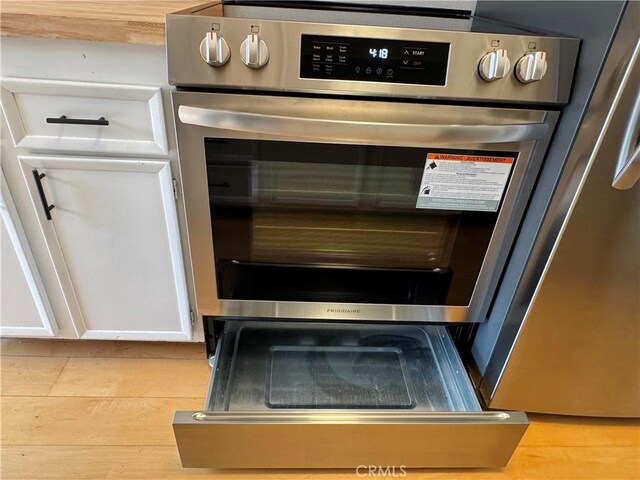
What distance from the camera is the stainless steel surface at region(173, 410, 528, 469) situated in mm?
878

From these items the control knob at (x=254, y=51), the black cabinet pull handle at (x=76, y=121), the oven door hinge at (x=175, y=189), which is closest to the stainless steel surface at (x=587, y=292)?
the control knob at (x=254, y=51)

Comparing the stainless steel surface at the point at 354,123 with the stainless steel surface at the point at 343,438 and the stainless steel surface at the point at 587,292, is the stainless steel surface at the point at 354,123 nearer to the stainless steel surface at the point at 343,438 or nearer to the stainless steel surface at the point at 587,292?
Answer: the stainless steel surface at the point at 587,292

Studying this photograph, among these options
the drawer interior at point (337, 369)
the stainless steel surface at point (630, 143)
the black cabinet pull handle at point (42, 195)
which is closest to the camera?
the stainless steel surface at point (630, 143)

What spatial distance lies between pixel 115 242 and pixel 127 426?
47 centimetres

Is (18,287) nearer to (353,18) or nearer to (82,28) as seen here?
(82,28)

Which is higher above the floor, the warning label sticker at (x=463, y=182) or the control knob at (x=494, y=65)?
the control knob at (x=494, y=65)

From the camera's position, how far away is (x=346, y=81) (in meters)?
0.77

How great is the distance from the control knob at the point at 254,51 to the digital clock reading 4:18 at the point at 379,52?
0.59 ft

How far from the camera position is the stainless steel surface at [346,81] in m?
0.73

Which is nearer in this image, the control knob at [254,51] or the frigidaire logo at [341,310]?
the control knob at [254,51]

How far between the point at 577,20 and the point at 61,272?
1.24 meters

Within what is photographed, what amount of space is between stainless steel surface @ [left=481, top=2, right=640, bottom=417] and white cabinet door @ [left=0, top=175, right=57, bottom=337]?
3.75 ft

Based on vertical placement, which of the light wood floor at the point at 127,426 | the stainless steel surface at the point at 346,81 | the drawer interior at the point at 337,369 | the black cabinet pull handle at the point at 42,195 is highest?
the stainless steel surface at the point at 346,81

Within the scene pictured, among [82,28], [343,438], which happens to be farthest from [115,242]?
[343,438]
